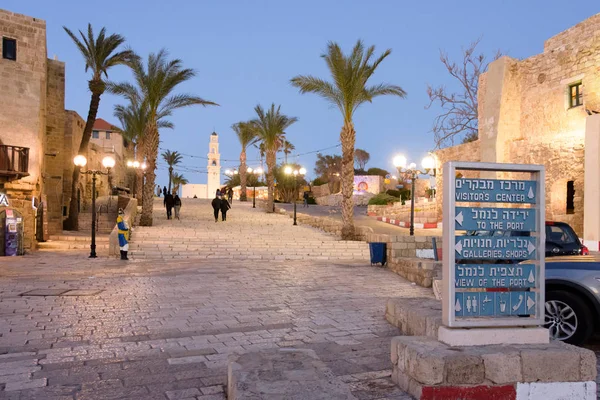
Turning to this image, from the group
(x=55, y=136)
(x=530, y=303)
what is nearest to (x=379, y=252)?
(x=530, y=303)

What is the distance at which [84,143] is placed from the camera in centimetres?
2845

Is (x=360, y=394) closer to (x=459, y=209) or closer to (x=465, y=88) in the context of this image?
(x=459, y=209)

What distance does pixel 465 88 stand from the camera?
111 ft

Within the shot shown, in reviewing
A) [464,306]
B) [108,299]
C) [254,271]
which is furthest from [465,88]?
[464,306]

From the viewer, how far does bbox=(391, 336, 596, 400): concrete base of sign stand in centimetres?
362

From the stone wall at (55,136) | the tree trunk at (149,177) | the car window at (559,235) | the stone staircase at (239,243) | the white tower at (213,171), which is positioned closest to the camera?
the car window at (559,235)

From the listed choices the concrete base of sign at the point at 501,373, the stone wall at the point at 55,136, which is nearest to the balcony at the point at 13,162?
the stone wall at the point at 55,136

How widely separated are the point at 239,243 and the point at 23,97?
12.0m

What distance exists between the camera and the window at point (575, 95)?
65.2 ft

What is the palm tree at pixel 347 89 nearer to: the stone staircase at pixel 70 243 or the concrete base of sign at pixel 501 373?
the stone staircase at pixel 70 243

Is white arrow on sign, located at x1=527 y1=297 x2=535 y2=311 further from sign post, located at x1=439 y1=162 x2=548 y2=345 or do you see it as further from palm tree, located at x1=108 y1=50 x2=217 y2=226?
palm tree, located at x1=108 y1=50 x2=217 y2=226

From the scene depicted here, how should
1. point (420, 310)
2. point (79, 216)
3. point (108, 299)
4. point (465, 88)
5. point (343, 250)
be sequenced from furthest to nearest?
point (465, 88), point (79, 216), point (343, 250), point (108, 299), point (420, 310)

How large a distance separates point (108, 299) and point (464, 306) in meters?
6.87

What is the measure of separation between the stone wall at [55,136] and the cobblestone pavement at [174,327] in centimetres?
1665
